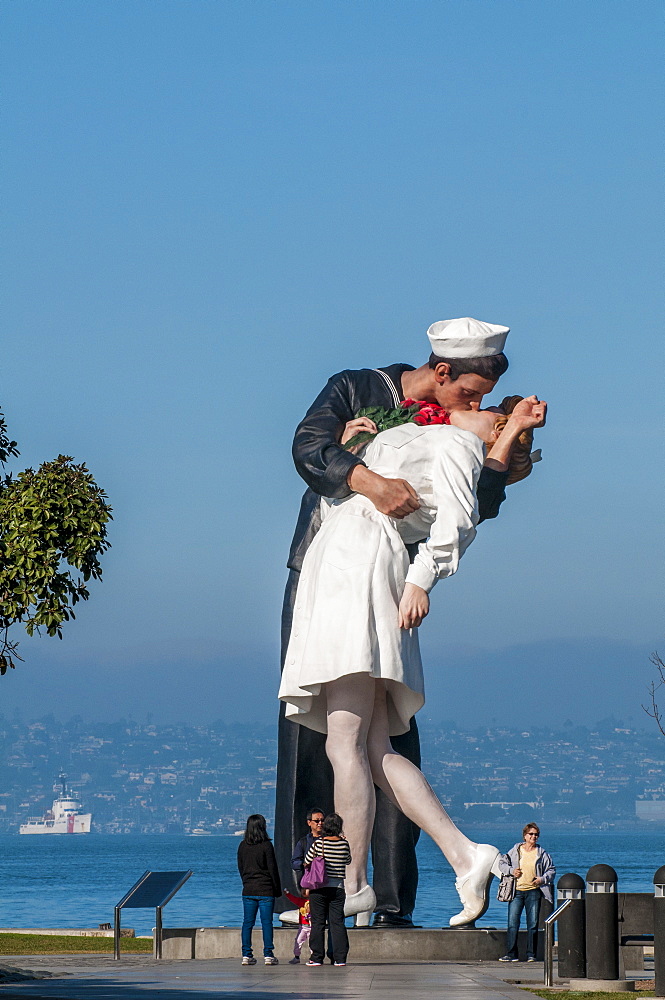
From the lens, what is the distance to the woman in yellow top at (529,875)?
1508 cm

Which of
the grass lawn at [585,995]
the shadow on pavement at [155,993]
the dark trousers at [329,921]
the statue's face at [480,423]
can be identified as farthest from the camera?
the statue's face at [480,423]

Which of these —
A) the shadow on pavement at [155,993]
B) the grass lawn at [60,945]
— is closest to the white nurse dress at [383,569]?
the shadow on pavement at [155,993]

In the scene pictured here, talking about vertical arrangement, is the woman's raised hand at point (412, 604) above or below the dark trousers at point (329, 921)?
above

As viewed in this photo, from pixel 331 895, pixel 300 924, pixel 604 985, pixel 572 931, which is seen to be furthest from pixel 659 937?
pixel 300 924

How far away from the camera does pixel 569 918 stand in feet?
44.3

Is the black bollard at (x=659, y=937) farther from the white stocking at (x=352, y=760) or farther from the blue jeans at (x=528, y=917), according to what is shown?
the white stocking at (x=352, y=760)

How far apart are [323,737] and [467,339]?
3.71 m

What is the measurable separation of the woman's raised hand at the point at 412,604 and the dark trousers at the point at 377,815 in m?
1.55

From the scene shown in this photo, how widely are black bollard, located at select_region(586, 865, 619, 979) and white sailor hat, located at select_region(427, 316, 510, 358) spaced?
176 inches

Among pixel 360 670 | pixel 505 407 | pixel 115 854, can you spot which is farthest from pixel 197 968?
pixel 115 854

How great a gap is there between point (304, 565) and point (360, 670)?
4.51 ft

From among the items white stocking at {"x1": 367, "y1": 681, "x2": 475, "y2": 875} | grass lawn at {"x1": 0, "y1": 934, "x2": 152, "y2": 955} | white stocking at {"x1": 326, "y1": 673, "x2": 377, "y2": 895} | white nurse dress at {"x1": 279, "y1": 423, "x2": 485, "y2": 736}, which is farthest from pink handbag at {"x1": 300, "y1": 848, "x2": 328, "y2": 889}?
grass lawn at {"x1": 0, "y1": 934, "x2": 152, "y2": 955}

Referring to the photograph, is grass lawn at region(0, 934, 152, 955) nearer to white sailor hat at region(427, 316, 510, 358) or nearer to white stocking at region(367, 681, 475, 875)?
white stocking at region(367, 681, 475, 875)

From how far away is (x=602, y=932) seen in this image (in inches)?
520
